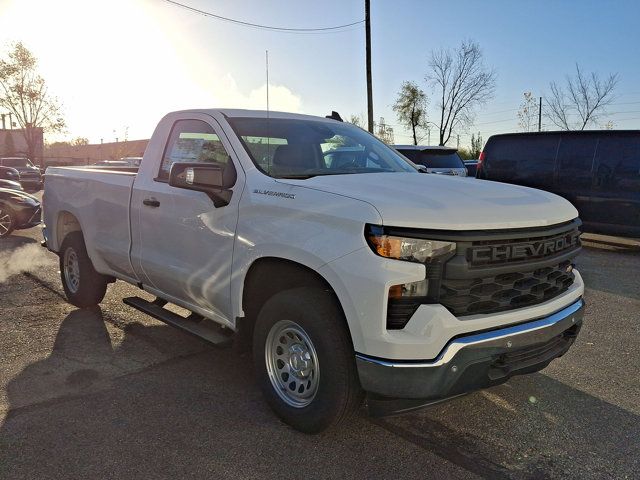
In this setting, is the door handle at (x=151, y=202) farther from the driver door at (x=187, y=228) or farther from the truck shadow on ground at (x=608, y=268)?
the truck shadow on ground at (x=608, y=268)

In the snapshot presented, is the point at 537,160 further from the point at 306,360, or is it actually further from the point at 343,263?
the point at 343,263

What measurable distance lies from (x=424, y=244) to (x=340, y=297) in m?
0.50

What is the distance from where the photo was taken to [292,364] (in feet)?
10.7

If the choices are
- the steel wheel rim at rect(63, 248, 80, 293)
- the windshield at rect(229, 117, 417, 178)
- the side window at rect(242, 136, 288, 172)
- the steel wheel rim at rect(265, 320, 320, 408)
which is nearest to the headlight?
the steel wheel rim at rect(265, 320, 320, 408)

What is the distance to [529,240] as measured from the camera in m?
2.96

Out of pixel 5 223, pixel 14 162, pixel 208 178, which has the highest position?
pixel 14 162

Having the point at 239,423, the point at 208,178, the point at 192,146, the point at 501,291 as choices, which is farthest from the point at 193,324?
the point at 501,291

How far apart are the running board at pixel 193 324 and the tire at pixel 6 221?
7836 millimetres

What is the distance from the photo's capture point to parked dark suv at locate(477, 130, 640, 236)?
8992 millimetres

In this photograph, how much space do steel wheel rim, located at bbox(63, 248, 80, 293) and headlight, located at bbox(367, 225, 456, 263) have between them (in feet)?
13.5

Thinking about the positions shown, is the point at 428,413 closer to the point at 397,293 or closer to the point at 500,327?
the point at 500,327

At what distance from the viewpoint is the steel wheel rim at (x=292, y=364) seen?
10.2ft

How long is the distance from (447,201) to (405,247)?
1.33 ft

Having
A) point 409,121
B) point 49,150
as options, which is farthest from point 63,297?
point 49,150
